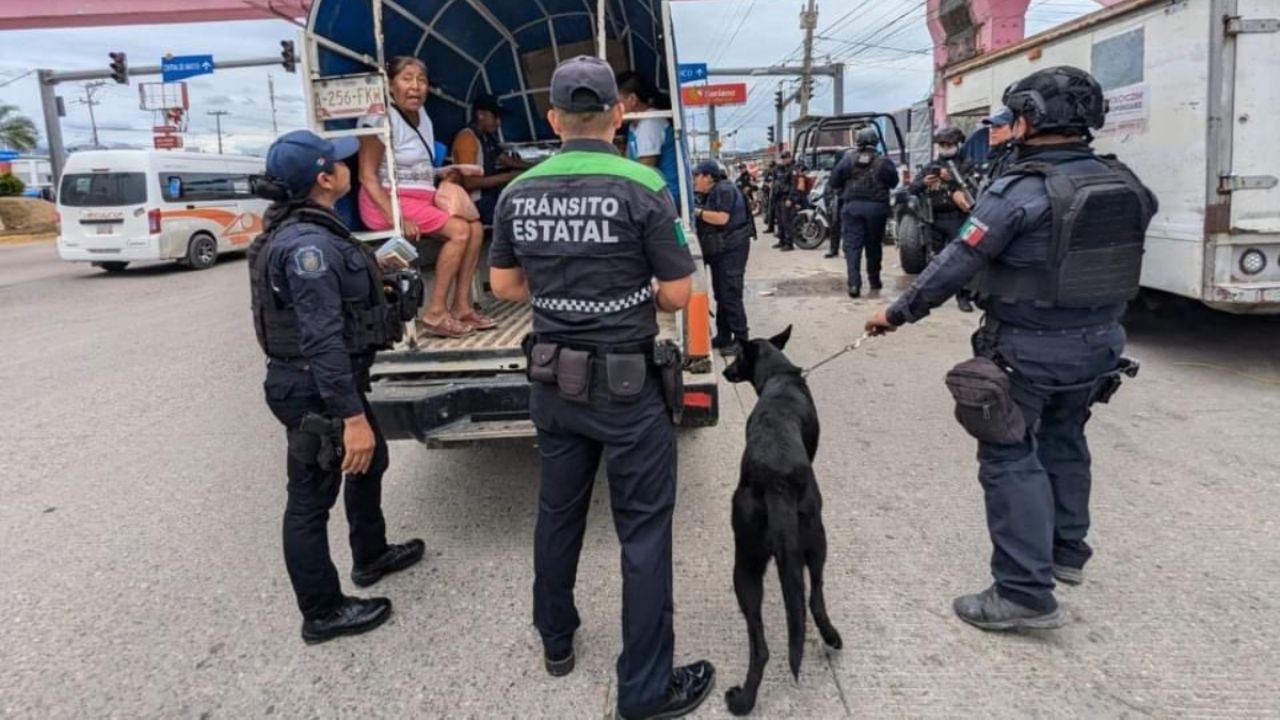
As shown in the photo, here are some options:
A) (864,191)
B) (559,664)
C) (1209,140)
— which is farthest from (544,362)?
(864,191)

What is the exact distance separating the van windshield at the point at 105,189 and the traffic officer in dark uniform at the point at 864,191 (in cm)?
1268

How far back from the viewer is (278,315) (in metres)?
2.81

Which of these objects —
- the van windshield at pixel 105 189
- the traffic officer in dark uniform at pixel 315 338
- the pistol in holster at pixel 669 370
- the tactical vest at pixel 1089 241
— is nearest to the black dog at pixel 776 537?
the pistol in holster at pixel 669 370

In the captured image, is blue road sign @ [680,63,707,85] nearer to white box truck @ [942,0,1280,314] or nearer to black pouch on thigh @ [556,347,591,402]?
white box truck @ [942,0,1280,314]

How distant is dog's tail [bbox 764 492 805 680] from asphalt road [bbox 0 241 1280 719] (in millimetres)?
251

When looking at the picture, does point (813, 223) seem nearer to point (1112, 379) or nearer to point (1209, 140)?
point (1209, 140)

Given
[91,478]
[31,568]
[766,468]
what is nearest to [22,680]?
[31,568]

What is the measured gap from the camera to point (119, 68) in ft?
76.1

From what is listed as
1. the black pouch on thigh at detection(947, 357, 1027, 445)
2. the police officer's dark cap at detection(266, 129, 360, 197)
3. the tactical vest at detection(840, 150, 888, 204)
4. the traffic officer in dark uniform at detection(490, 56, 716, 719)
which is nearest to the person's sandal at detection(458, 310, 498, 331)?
the police officer's dark cap at detection(266, 129, 360, 197)

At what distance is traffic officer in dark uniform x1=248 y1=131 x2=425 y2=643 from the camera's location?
2.71 meters

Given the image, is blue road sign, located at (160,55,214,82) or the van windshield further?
blue road sign, located at (160,55,214,82)

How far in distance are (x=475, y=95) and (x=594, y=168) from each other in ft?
14.4

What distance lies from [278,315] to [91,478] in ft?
9.93

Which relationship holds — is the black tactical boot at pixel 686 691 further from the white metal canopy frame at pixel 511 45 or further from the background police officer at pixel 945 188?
the background police officer at pixel 945 188
